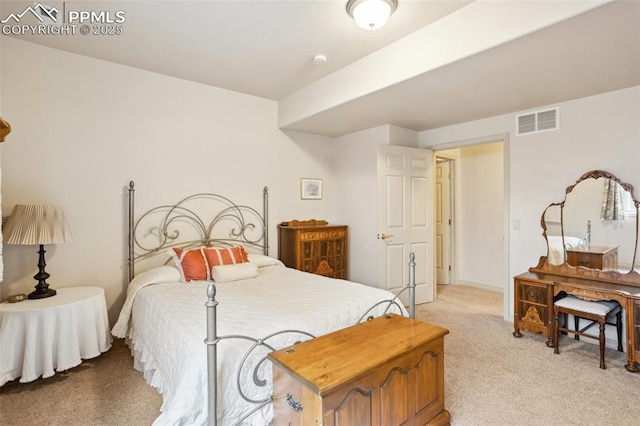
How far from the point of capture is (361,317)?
90.0 inches

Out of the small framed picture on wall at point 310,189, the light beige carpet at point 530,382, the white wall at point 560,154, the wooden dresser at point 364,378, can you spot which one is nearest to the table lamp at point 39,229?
the wooden dresser at point 364,378

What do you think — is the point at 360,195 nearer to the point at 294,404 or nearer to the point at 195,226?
the point at 195,226

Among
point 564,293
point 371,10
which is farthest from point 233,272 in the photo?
point 564,293

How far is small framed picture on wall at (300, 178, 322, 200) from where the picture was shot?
454cm

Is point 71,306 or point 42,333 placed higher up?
point 71,306

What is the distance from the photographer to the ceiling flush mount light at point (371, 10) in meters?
2.05

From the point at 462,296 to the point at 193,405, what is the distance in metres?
4.34

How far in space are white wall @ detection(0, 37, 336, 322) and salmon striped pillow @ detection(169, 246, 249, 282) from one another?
0.68m

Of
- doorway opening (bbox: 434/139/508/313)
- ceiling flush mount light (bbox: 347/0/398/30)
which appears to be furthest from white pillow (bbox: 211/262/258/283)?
doorway opening (bbox: 434/139/508/313)

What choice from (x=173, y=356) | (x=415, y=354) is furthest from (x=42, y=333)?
(x=415, y=354)

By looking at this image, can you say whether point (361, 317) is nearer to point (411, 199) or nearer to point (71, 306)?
point (71, 306)

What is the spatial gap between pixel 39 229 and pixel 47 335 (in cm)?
80

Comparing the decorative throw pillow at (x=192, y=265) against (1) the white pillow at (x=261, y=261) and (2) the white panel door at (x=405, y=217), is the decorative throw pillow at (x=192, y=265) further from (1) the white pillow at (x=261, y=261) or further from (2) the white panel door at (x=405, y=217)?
(2) the white panel door at (x=405, y=217)

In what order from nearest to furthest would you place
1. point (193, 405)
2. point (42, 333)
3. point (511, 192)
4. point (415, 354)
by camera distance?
1. point (193, 405)
2. point (415, 354)
3. point (42, 333)
4. point (511, 192)
